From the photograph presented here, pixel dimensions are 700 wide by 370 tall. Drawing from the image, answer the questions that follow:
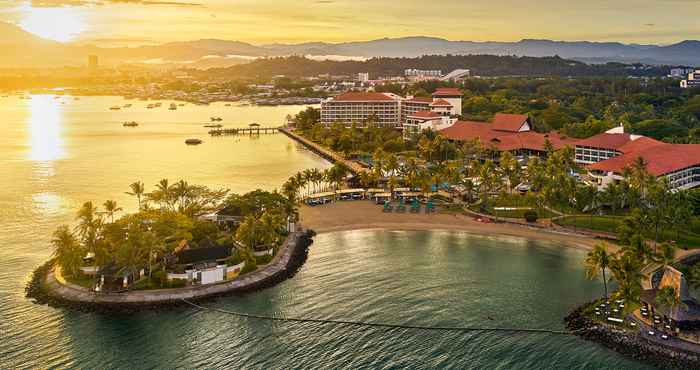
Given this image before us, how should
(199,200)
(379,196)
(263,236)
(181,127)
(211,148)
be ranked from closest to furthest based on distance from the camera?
(263,236), (199,200), (379,196), (211,148), (181,127)

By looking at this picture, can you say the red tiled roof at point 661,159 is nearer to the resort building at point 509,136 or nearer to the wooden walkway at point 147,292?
the resort building at point 509,136

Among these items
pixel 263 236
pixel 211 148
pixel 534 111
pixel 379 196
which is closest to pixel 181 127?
pixel 211 148

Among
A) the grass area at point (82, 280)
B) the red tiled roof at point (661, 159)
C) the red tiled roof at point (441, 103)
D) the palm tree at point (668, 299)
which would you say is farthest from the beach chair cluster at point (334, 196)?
the red tiled roof at point (441, 103)

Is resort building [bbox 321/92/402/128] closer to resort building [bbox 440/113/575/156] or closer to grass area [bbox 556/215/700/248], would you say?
resort building [bbox 440/113/575/156]

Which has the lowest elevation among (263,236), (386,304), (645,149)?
(386,304)

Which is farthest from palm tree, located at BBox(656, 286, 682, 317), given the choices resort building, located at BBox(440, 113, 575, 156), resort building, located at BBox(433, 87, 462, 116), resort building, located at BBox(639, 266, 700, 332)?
resort building, located at BBox(433, 87, 462, 116)

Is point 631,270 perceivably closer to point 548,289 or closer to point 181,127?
point 548,289
